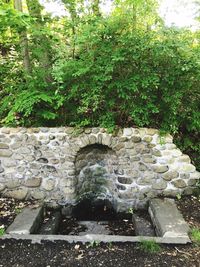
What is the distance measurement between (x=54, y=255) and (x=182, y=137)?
10.2 ft

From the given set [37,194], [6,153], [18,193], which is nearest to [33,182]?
[37,194]

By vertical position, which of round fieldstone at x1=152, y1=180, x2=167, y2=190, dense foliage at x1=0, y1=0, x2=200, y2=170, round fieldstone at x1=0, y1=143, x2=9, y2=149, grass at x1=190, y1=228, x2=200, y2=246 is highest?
dense foliage at x1=0, y1=0, x2=200, y2=170

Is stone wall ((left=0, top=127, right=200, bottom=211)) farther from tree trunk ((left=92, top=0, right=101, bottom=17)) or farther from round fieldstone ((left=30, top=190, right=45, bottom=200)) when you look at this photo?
tree trunk ((left=92, top=0, right=101, bottom=17))

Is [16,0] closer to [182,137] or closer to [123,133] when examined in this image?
[123,133]

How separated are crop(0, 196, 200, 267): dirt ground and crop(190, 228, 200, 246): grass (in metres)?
0.08

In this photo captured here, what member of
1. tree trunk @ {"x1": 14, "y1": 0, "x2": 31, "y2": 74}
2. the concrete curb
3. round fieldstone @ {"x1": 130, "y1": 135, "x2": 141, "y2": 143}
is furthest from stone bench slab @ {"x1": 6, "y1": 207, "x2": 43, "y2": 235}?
tree trunk @ {"x1": 14, "y1": 0, "x2": 31, "y2": 74}

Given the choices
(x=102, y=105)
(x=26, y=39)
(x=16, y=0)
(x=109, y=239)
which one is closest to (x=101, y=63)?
(x=102, y=105)

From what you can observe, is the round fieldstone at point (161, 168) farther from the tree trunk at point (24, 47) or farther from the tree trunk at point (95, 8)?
the tree trunk at point (95, 8)

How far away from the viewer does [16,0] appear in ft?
18.1

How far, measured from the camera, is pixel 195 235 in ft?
12.4

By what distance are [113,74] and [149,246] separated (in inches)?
104

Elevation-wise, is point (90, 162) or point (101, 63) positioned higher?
point (101, 63)

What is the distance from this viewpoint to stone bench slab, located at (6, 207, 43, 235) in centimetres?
397

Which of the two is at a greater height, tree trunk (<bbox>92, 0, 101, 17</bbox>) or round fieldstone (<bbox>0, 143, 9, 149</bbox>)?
tree trunk (<bbox>92, 0, 101, 17</bbox>)
